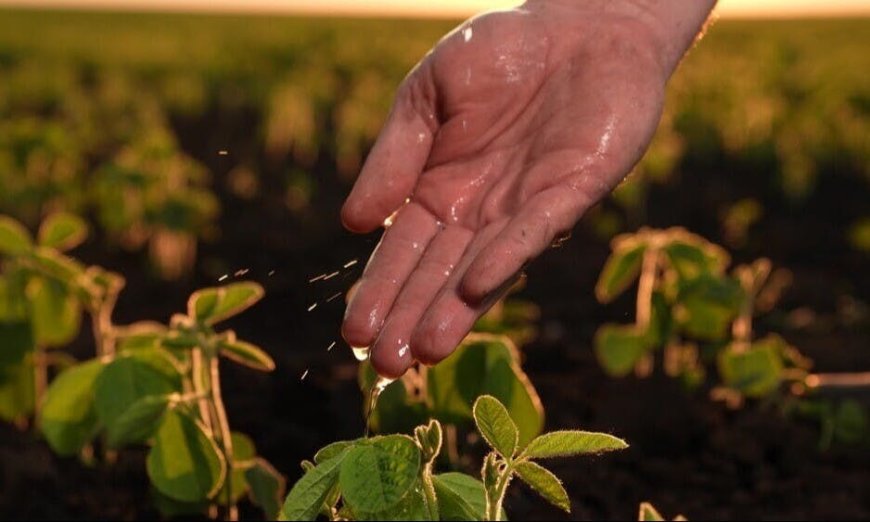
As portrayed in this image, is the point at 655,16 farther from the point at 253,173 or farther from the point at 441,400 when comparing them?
the point at 253,173

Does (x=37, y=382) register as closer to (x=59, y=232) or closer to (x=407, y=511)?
(x=59, y=232)

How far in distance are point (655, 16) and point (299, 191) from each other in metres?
3.93

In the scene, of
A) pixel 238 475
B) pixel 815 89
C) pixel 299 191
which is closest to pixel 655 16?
pixel 238 475

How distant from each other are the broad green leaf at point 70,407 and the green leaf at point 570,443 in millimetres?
1206

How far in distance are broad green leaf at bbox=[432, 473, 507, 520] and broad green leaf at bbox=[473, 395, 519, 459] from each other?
73mm

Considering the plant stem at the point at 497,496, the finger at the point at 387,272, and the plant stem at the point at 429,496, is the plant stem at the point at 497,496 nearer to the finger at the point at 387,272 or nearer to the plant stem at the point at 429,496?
the plant stem at the point at 429,496

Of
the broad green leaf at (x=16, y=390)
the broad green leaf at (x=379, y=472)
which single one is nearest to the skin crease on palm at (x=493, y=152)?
the broad green leaf at (x=379, y=472)

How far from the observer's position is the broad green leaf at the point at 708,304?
3.17 meters

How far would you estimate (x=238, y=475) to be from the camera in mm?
2590

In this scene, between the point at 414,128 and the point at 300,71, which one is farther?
the point at 300,71

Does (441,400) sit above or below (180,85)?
above

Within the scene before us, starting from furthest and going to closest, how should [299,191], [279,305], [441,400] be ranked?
[299,191]
[279,305]
[441,400]

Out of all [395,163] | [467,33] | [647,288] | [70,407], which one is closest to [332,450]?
[395,163]

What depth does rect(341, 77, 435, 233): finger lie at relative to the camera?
2.61m
